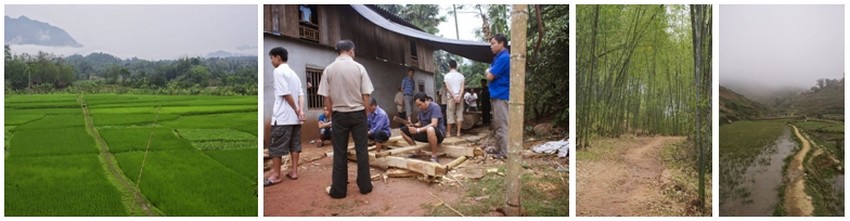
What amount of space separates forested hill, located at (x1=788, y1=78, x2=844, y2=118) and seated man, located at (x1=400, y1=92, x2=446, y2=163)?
9.26ft

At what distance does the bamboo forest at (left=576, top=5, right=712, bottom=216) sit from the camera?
414cm

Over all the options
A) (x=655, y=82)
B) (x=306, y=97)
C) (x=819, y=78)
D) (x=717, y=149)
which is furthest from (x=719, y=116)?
(x=306, y=97)

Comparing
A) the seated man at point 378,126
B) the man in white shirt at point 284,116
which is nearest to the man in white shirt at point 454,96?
the seated man at point 378,126

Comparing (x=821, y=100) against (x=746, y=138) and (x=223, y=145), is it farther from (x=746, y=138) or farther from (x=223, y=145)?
(x=223, y=145)

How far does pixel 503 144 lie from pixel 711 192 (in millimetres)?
1717

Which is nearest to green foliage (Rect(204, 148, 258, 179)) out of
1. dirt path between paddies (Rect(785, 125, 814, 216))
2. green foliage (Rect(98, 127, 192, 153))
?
green foliage (Rect(98, 127, 192, 153))

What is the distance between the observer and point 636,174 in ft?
13.9

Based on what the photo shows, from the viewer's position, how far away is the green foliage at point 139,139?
4145 millimetres

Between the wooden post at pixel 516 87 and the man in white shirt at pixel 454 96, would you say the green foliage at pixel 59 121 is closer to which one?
the man in white shirt at pixel 454 96

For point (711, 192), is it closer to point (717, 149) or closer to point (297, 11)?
point (717, 149)

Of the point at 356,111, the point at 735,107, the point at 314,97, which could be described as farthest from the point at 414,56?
the point at 735,107

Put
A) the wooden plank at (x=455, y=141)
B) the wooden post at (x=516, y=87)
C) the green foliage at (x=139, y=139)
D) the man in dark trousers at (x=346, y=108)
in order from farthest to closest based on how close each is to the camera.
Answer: the wooden plank at (x=455, y=141) → the green foliage at (x=139, y=139) → the man in dark trousers at (x=346, y=108) → the wooden post at (x=516, y=87)

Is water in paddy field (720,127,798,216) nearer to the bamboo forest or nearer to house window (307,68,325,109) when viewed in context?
the bamboo forest

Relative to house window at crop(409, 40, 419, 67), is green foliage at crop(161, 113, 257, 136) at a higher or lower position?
lower
